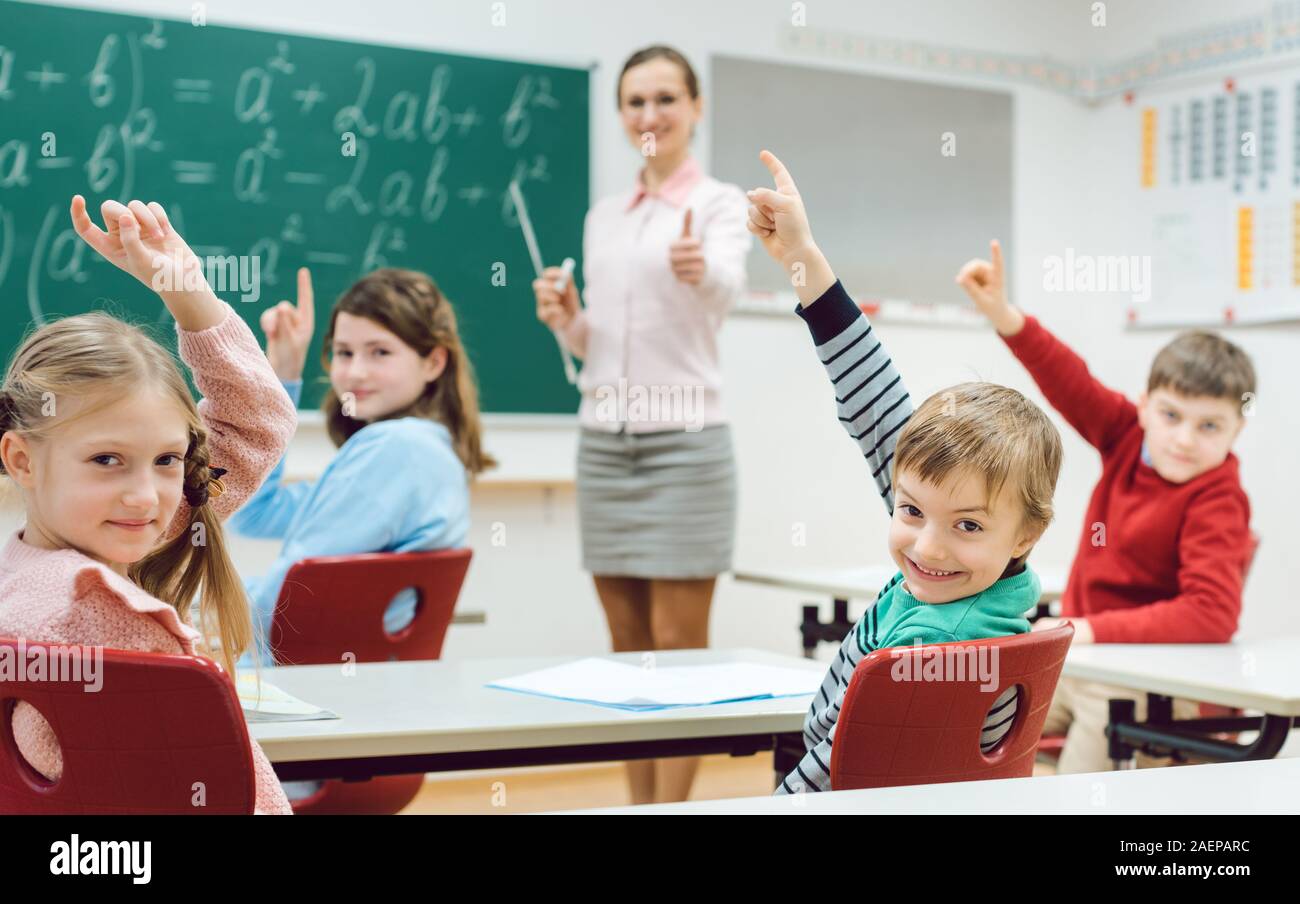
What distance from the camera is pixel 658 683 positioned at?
177 centimetres

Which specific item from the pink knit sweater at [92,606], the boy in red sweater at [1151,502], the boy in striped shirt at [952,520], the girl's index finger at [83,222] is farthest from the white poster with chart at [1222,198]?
the girl's index finger at [83,222]

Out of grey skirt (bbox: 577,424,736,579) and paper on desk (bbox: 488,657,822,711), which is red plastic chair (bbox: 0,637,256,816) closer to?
paper on desk (bbox: 488,657,822,711)

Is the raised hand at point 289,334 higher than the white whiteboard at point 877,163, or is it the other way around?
the white whiteboard at point 877,163

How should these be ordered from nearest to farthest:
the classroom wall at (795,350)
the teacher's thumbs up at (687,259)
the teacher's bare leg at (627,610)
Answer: the teacher's thumbs up at (687,259) < the teacher's bare leg at (627,610) < the classroom wall at (795,350)

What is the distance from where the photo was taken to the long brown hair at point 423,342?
8.60ft

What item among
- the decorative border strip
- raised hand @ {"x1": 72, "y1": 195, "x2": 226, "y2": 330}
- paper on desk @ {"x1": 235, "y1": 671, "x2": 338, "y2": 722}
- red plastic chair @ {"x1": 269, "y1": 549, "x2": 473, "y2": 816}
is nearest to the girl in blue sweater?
red plastic chair @ {"x1": 269, "y1": 549, "x2": 473, "y2": 816}

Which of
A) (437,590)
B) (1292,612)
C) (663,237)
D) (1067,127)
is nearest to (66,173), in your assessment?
(663,237)

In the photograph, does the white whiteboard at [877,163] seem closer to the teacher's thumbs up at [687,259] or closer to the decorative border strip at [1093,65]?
the decorative border strip at [1093,65]

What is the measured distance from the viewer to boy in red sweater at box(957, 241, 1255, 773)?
2.44 meters

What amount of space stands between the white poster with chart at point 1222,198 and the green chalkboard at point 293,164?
209cm

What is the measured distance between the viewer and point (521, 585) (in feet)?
13.5

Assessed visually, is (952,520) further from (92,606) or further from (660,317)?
(660,317)

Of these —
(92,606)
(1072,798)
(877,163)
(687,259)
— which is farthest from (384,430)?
(877,163)
